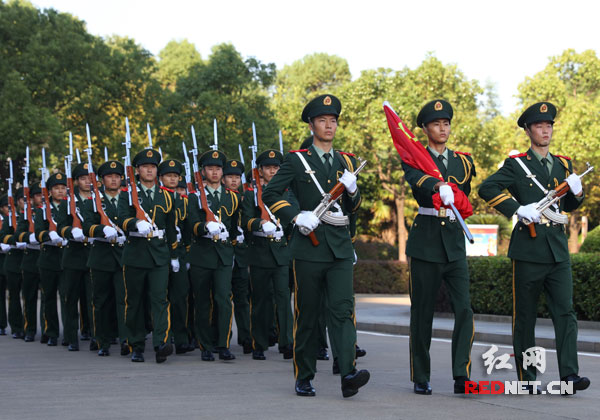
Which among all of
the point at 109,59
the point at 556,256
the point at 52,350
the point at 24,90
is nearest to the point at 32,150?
the point at 24,90

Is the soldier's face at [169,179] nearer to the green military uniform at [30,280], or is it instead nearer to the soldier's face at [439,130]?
the green military uniform at [30,280]

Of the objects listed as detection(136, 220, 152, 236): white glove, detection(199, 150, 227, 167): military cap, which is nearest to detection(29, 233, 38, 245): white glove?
detection(199, 150, 227, 167): military cap

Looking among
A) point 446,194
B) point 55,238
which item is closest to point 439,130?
point 446,194

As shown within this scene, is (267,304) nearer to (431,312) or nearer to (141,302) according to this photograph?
(141,302)

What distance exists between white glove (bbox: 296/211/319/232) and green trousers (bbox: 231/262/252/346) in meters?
4.70

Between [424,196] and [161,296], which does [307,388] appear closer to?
[424,196]

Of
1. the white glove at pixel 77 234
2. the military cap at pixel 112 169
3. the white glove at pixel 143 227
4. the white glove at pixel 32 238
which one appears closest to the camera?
the white glove at pixel 143 227

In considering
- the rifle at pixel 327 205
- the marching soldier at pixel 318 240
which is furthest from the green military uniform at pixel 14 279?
the rifle at pixel 327 205

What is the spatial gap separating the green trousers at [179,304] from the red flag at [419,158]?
4581mm

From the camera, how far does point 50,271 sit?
46.9 ft

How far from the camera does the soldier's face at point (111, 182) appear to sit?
12602 mm

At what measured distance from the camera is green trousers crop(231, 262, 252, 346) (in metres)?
12.7

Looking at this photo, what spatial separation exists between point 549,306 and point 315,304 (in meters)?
1.95

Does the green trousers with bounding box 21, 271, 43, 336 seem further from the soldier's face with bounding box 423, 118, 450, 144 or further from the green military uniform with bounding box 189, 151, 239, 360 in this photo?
the soldier's face with bounding box 423, 118, 450, 144
